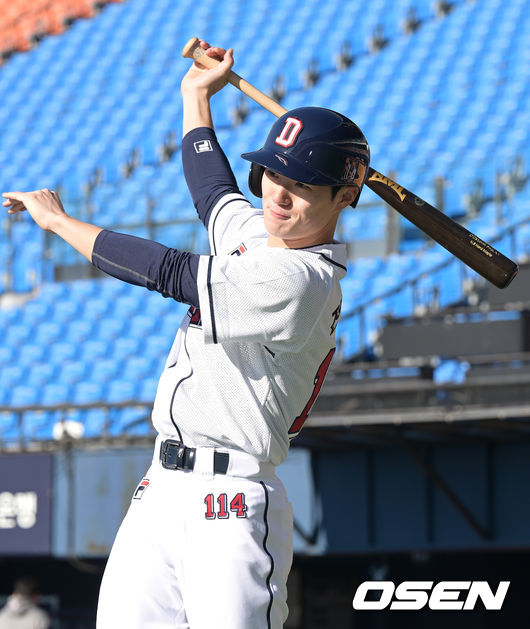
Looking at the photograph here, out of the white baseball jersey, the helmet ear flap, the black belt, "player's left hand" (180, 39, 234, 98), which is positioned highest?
"player's left hand" (180, 39, 234, 98)

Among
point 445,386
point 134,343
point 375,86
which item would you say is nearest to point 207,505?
point 445,386

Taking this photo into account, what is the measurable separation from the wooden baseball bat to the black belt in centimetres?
87

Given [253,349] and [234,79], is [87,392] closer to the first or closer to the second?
[234,79]

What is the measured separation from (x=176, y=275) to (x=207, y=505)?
533mm

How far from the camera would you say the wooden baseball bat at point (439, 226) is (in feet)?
9.55

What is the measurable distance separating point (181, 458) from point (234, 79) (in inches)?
43.0

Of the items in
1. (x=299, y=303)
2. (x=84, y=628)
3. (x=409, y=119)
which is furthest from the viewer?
(x=409, y=119)

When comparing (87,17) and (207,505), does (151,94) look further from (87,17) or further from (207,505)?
(207,505)

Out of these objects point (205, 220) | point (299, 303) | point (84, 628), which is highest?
point (205, 220)

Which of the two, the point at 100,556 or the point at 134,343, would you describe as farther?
the point at 134,343

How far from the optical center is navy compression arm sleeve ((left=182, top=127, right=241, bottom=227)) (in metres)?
2.95

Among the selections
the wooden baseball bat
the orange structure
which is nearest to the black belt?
the wooden baseball bat

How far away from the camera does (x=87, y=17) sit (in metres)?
19.6

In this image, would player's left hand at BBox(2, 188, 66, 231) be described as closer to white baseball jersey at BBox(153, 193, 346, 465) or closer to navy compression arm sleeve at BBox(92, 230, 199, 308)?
navy compression arm sleeve at BBox(92, 230, 199, 308)
